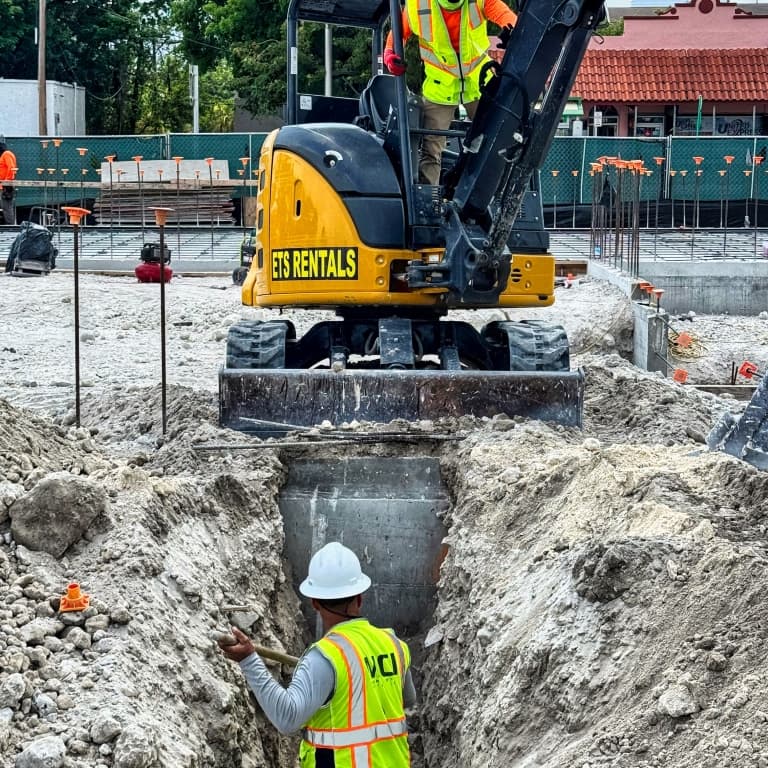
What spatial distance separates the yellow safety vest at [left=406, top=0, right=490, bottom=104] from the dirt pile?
2.82m

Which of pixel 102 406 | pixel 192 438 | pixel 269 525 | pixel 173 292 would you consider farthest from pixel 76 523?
pixel 173 292

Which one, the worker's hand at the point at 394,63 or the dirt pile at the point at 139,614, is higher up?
Result: the worker's hand at the point at 394,63

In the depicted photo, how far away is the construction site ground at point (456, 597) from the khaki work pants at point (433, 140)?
1.77 m

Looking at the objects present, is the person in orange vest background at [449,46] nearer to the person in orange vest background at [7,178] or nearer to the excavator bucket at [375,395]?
the excavator bucket at [375,395]

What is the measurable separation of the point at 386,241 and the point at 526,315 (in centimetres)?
833

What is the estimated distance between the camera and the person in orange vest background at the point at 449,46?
328 inches

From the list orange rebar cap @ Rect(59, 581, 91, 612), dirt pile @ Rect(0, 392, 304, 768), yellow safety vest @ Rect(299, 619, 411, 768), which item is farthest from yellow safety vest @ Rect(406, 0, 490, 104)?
yellow safety vest @ Rect(299, 619, 411, 768)

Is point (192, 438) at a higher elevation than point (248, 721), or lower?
higher

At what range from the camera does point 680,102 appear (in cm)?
3616

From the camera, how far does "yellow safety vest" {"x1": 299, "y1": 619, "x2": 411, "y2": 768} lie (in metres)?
4.63

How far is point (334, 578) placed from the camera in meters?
4.80

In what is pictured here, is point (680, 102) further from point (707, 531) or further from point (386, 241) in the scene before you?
point (707, 531)

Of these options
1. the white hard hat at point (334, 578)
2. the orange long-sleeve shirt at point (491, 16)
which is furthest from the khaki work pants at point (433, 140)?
the white hard hat at point (334, 578)

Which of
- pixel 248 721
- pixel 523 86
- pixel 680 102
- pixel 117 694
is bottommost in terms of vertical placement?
pixel 248 721
